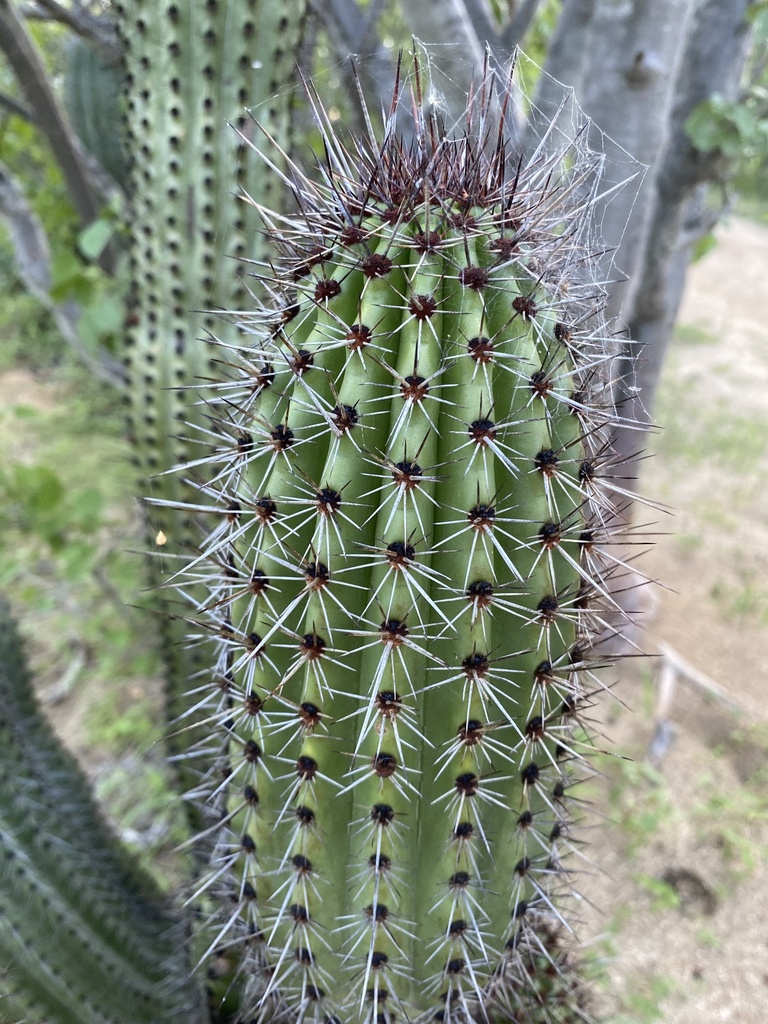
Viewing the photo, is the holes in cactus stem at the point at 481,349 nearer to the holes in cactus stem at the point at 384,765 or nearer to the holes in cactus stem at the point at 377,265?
the holes in cactus stem at the point at 377,265

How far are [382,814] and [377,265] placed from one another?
70cm

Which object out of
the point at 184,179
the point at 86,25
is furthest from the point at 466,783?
the point at 86,25

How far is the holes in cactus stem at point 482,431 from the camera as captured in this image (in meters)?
0.84

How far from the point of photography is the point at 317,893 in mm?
1013

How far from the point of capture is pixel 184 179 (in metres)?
1.77

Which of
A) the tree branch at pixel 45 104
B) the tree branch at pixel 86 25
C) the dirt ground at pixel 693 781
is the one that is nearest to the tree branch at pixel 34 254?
the tree branch at pixel 45 104

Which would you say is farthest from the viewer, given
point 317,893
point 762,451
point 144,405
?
point 762,451

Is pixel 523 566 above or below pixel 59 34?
below

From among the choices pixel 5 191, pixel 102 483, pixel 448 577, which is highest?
pixel 5 191

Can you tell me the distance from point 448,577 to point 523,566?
0.33 ft

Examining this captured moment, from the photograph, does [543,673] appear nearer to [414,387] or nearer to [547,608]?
[547,608]

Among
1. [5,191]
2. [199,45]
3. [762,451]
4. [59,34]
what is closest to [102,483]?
[5,191]

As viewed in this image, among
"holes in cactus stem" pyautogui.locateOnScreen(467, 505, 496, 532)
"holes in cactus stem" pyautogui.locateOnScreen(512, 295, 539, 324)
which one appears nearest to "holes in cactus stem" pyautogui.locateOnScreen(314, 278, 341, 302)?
"holes in cactus stem" pyautogui.locateOnScreen(512, 295, 539, 324)

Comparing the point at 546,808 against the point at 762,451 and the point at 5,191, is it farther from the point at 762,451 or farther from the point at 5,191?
the point at 762,451
